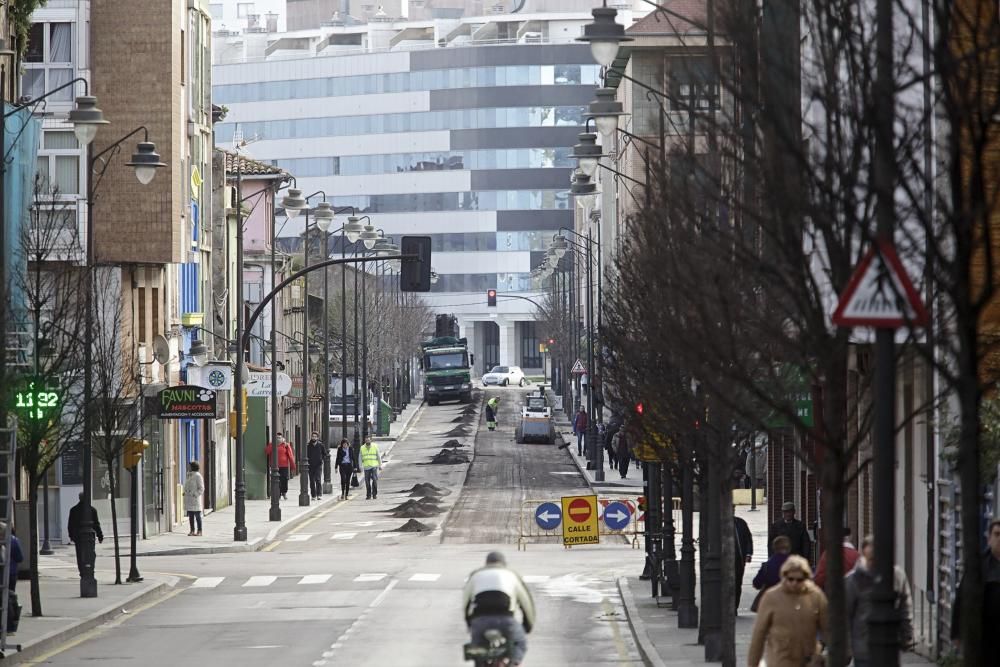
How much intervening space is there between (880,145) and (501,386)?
135529 mm

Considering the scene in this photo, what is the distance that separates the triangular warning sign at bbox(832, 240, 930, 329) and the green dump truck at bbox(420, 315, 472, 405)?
102m

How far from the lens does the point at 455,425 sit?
339 feet

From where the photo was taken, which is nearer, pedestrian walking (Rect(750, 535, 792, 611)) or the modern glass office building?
pedestrian walking (Rect(750, 535, 792, 611))

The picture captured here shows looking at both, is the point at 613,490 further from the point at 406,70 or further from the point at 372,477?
the point at 406,70

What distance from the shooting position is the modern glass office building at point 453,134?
170m

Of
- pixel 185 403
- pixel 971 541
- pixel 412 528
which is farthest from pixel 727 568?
pixel 412 528

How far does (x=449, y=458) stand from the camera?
255ft

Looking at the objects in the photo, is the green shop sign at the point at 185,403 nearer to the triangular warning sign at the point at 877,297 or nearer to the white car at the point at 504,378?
the triangular warning sign at the point at 877,297

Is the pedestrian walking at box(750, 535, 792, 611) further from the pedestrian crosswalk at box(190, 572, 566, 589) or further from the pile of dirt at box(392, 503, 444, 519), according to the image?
the pile of dirt at box(392, 503, 444, 519)

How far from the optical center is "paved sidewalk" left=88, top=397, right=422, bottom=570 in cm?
4225

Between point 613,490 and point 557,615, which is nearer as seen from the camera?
point 557,615

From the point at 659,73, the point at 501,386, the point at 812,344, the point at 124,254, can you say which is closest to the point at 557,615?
the point at 812,344

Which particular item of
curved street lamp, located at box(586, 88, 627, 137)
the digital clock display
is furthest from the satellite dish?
curved street lamp, located at box(586, 88, 627, 137)

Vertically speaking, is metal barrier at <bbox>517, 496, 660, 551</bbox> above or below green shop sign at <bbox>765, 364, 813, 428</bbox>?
below
